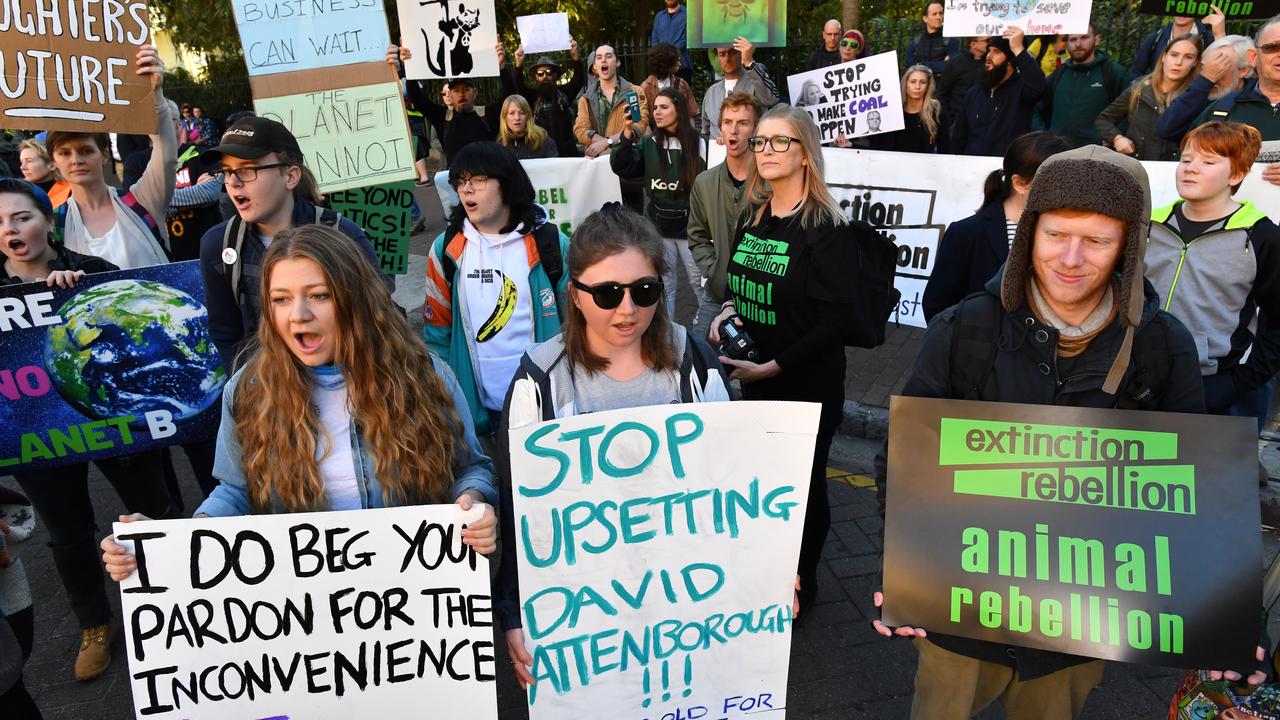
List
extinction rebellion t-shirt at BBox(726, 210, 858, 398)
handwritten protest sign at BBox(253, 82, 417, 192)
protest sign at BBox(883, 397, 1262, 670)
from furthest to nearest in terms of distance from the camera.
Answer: handwritten protest sign at BBox(253, 82, 417, 192) < extinction rebellion t-shirt at BBox(726, 210, 858, 398) < protest sign at BBox(883, 397, 1262, 670)

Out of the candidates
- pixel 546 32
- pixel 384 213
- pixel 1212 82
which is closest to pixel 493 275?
pixel 384 213

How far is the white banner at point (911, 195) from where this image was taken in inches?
228

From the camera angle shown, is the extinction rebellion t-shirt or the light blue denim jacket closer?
the light blue denim jacket

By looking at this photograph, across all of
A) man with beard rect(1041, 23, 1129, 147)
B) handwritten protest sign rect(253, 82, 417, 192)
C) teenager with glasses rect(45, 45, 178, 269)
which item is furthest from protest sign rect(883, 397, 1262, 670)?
man with beard rect(1041, 23, 1129, 147)

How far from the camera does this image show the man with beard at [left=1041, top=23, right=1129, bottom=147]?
7.27 meters

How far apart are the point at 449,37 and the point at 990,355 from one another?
5045mm

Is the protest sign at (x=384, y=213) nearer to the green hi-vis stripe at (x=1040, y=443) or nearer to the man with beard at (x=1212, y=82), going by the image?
the green hi-vis stripe at (x=1040, y=443)

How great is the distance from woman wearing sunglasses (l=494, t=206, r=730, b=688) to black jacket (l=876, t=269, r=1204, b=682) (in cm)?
62

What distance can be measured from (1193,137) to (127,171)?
6568 millimetres

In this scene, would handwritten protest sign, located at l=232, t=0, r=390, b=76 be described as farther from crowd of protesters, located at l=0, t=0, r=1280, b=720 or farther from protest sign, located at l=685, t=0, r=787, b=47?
protest sign, located at l=685, t=0, r=787, b=47

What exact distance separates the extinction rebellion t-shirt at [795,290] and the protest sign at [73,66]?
2845 mm

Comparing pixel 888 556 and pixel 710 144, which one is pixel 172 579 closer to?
pixel 888 556

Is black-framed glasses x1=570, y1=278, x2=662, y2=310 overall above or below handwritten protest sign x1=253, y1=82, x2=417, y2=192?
below

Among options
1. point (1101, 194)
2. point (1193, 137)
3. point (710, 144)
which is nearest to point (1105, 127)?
point (710, 144)
